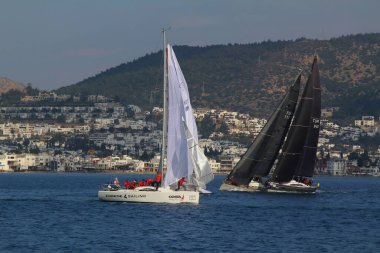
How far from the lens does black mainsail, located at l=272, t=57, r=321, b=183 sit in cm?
10250

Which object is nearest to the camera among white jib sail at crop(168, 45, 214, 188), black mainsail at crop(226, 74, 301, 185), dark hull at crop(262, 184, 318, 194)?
white jib sail at crop(168, 45, 214, 188)

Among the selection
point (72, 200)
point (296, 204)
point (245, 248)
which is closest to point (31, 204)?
point (72, 200)

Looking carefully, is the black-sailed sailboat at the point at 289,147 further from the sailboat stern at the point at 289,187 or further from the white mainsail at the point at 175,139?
the white mainsail at the point at 175,139

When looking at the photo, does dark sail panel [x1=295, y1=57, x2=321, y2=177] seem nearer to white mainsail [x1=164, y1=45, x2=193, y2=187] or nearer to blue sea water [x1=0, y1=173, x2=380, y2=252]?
blue sea water [x1=0, y1=173, x2=380, y2=252]

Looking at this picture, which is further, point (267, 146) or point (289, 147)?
point (267, 146)

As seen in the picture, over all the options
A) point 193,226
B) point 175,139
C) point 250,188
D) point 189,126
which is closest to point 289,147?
point 250,188

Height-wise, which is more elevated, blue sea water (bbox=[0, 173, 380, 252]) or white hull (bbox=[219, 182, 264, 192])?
white hull (bbox=[219, 182, 264, 192])

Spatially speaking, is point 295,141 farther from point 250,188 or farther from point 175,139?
point 175,139

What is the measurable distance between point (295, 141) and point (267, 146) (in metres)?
2.65

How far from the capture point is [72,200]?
93.2 m

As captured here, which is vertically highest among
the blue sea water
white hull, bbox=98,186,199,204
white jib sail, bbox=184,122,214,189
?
white jib sail, bbox=184,122,214,189

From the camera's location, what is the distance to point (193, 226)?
219ft

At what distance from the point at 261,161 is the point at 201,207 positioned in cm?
2444

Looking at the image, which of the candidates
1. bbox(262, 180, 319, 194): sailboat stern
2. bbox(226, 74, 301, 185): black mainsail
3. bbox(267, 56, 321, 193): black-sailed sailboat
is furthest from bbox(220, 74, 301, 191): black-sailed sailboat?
bbox(262, 180, 319, 194): sailboat stern
